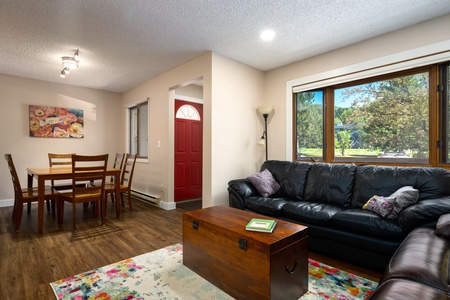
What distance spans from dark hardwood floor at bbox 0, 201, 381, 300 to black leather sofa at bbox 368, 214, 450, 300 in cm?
62

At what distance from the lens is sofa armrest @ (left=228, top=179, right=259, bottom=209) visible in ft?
9.77

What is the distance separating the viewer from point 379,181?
2502 millimetres

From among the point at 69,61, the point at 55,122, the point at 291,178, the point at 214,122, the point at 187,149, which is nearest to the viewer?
the point at 291,178

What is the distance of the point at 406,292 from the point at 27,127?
19.7 ft

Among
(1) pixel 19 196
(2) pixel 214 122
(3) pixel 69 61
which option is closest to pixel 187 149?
(2) pixel 214 122

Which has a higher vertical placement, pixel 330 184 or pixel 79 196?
pixel 330 184

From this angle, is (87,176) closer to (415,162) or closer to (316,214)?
(316,214)

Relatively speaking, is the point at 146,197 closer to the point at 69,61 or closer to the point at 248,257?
the point at 69,61

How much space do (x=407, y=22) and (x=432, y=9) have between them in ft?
0.78

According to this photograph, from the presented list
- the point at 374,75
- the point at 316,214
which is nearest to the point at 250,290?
the point at 316,214

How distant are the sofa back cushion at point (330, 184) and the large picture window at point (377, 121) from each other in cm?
53

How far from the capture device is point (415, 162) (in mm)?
2736

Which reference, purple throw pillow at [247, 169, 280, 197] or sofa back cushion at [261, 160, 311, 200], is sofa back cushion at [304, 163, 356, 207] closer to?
sofa back cushion at [261, 160, 311, 200]

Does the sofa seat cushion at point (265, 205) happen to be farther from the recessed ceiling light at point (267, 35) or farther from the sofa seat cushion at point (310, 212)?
the recessed ceiling light at point (267, 35)
